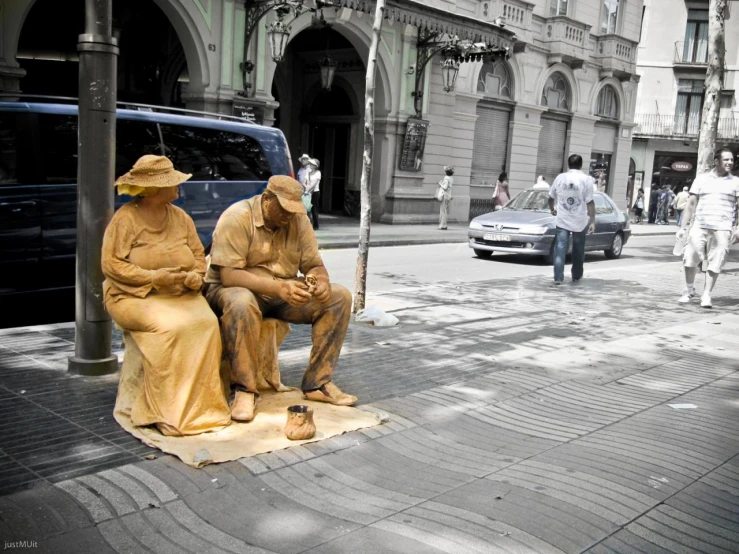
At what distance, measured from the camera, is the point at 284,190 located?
470 centimetres

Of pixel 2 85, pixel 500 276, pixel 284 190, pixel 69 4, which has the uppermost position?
pixel 69 4

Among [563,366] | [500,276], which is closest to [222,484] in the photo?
[563,366]

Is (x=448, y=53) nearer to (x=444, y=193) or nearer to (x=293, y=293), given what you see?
(x=444, y=193)

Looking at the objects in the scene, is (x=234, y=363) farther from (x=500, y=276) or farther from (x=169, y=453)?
(x=500, y=276)

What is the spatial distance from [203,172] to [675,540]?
21.6ft

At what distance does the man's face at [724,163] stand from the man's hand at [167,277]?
23.9ft

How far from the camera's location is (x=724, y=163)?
950cm

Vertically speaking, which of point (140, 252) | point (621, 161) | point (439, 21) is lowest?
point (140, 252)

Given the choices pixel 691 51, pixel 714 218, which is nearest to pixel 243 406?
pixel 714 218

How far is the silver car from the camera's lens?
1467 cm

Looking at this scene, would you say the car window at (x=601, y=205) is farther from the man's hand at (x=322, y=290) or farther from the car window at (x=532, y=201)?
the man's hand at (x=322, y=290)

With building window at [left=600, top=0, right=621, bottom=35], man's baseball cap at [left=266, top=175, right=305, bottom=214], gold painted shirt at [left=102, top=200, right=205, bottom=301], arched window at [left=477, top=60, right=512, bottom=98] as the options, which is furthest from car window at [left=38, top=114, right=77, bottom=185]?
building window at [left=600, top=0, right=621, bottom=35]

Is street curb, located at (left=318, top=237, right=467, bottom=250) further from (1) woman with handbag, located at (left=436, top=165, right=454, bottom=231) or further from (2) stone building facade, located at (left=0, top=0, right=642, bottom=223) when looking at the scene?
(2) stone building facade, located at (left=0, top=0, right=642, bottom=223)

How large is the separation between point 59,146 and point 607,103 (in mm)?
28954
